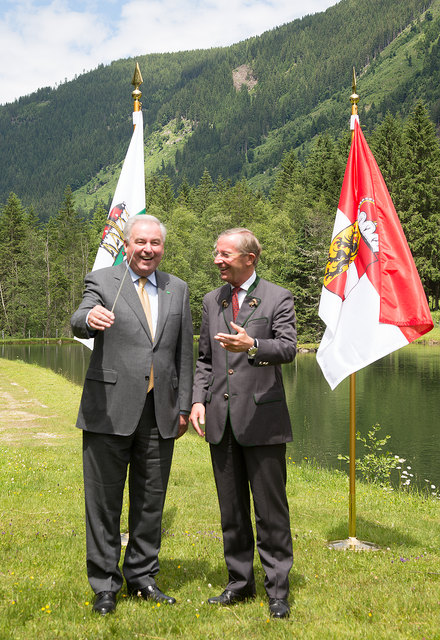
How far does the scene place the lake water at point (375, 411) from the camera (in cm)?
1356

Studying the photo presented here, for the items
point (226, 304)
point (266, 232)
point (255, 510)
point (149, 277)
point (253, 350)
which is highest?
point (266, 232)

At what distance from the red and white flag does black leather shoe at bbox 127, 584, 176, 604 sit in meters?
2.52

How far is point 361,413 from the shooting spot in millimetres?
18266

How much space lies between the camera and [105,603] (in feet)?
13.1

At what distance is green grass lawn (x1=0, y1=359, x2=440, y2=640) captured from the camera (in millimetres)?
3796

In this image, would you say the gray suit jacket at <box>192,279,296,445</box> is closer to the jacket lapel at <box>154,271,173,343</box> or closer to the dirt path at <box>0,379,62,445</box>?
the jacket lapel at <box>154,271,173,343</box>

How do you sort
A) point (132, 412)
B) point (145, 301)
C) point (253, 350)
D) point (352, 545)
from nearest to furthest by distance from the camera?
point (253, 350) → point (132, 412) → point (145, 301) → point (352, 545)

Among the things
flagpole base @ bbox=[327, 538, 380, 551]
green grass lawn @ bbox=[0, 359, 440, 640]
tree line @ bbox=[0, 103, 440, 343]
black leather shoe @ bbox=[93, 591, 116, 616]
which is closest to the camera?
green grass lawn @ bbox=[0, 359, 440, 640]

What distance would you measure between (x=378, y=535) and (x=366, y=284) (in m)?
2.60

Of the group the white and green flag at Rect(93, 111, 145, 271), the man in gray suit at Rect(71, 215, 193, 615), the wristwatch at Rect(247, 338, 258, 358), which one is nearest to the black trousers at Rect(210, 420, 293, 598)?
the man in gray suit at Rect(71, 215, 193, 615)

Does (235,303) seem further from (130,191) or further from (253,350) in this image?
(130,191)

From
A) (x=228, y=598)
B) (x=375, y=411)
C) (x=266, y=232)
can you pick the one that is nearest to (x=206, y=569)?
(x=228, y=598)

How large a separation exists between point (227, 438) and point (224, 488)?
357 mm

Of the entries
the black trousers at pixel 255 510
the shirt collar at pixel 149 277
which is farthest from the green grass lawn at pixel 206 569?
the shirt collar at pixel 149 277
